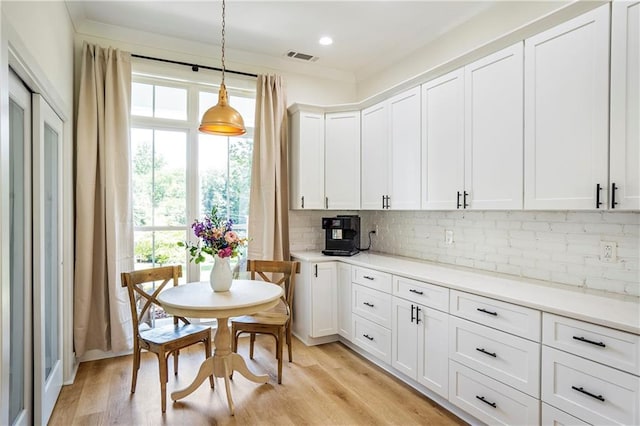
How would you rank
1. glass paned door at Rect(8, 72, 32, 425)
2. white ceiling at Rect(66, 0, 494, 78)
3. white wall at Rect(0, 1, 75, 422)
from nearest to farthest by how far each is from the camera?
1. white wall at Rect(0, 1, 75, 422)
2. glass paned door at Rect(8, 72, 32, 425)
3. white ceiling at Rect(66, 0, 494, 78)

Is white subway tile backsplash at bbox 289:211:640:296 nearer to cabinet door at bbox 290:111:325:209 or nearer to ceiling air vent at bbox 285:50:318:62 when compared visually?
cabinet door at bbox 290:111:325:209

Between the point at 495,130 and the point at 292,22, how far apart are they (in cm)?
194

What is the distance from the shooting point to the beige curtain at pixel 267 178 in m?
3.88

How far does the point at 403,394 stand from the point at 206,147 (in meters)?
2.89

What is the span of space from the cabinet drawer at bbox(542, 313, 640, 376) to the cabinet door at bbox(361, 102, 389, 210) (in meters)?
1.91

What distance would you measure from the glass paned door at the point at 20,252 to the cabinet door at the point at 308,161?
230 cm

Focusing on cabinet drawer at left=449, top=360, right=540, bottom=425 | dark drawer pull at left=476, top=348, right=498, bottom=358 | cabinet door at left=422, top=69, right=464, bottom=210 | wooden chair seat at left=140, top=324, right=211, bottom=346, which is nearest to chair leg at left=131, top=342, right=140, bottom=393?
wooden chair seat at left=140, top=324, right=211, bottom=346

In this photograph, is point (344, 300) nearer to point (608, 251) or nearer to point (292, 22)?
point (608, 251)

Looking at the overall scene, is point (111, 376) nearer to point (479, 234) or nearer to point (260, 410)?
point (260, 410)

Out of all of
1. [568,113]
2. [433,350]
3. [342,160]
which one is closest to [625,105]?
[568,113]

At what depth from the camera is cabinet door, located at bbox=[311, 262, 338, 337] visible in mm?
3615

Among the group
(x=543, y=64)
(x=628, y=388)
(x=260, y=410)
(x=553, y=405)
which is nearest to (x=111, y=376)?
(x=260, y=410)

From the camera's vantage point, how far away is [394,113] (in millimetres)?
3406

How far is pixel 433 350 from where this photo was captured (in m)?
2.56
